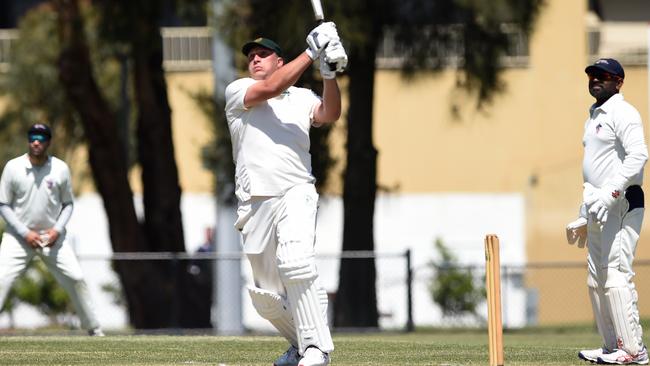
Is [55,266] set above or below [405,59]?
below

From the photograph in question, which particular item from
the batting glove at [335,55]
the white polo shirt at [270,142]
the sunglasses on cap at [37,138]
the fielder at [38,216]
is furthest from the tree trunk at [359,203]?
the batting glove at [335,55]

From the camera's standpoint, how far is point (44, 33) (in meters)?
37.4

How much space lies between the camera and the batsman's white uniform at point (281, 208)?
384 inches

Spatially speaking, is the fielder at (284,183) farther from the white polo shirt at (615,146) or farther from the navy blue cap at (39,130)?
the navy blue cap at (39,130)

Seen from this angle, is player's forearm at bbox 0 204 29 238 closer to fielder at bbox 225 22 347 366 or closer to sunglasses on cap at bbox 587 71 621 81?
fielder at bbox 225 22 347 366

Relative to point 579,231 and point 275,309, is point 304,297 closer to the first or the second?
point 275,309

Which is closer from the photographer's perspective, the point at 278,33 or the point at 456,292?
the point at 278,33

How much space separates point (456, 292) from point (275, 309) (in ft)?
70.4

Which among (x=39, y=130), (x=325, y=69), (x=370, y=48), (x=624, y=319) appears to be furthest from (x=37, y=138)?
(x=370, y=48)

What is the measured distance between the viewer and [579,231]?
11312 millimetres

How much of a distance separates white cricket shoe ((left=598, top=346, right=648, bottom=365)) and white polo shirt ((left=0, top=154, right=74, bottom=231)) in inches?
254

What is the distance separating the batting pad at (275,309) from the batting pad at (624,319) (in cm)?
232

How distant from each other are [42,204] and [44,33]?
74.3 feet

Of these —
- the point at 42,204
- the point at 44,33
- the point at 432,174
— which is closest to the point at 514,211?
the point at 432,174
